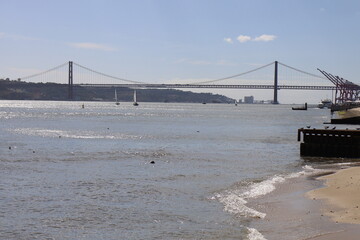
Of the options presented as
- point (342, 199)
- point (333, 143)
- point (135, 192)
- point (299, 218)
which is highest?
point (333, 143)

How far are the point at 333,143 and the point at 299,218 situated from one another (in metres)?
18.8

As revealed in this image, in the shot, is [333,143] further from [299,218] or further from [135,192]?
[299,218]

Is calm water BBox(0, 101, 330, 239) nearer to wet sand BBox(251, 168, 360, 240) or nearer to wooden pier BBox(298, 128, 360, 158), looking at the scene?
wet sand BBox(251, 168, 360, 240)

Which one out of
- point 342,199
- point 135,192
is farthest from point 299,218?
point 135,192

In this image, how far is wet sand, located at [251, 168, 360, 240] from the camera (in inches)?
546

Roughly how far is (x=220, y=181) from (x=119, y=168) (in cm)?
691

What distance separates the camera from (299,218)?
16031 mm

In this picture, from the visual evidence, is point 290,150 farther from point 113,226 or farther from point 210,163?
point 113,226

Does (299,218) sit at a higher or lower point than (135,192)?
higher

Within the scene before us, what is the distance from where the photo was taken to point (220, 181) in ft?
79.8

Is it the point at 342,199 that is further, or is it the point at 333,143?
the point at 333,143

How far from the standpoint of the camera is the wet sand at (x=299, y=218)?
13875 mm

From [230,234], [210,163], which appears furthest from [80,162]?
[230,234]

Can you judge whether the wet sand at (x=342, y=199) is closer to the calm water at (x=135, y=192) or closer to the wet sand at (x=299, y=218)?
the wet sand at (x=299, y=218)
